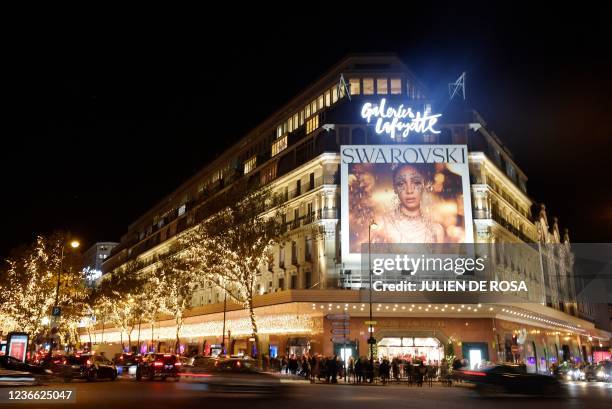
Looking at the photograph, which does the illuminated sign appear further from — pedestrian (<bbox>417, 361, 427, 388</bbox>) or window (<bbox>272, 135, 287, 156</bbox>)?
window (<bbox>272, 135, 287, 156</bbox>)

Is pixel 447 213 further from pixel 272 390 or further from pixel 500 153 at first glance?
pixel 272 390

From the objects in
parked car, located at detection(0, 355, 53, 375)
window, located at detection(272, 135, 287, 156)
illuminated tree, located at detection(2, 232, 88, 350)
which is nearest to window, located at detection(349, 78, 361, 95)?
window, located at detection(272, 135, 287, 156)

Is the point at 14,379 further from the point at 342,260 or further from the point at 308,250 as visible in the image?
the point at 308,250

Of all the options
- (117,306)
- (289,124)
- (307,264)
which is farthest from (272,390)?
(117,306)

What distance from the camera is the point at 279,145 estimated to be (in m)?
61.3

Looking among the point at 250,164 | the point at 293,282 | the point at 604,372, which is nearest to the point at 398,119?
the point at 293,282

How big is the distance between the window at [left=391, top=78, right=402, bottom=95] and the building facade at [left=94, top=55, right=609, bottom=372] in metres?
0.10

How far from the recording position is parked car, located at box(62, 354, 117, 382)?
1216 inches

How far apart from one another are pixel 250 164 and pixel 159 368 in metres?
38.8

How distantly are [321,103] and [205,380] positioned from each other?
4192 centimetres

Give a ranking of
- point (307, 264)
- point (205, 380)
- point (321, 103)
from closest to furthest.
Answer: point (205, 380) → point (307, 264) → point (321, 103)

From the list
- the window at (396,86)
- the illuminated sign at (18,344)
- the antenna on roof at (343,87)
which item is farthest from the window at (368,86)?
the illuminated sign at (18,344)

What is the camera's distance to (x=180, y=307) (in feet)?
191

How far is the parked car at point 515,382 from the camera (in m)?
21.1
